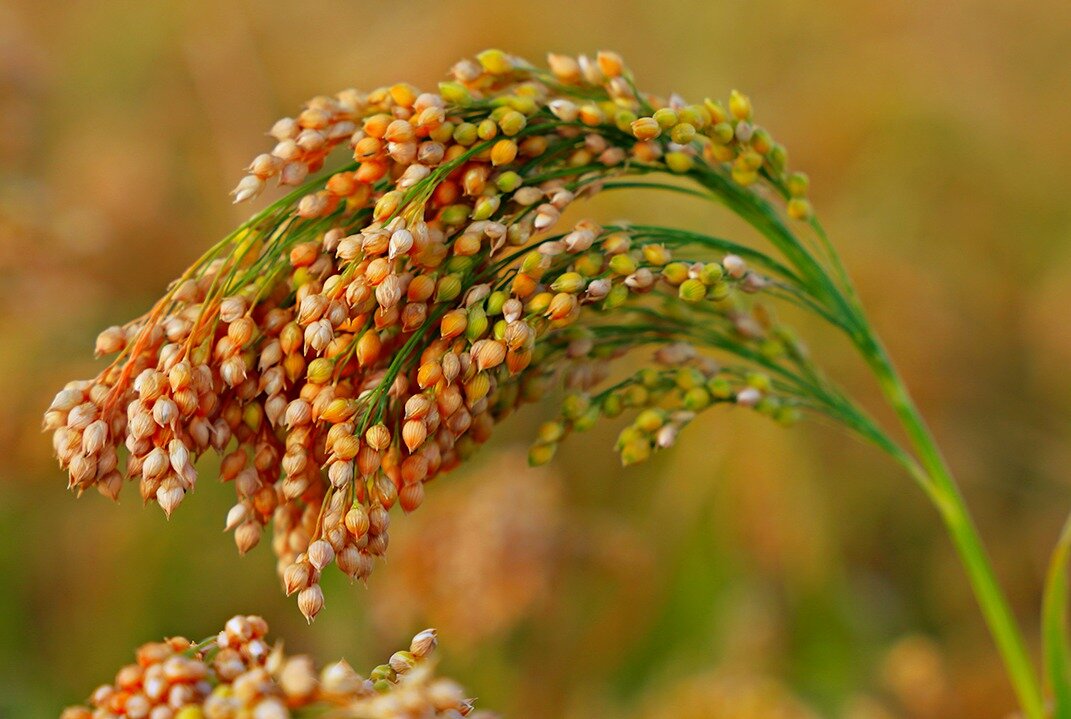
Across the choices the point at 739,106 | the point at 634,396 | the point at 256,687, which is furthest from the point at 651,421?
the point at 256,687

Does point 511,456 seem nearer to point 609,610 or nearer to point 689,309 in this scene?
point 609,610

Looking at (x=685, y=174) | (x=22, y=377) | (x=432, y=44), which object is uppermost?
(x=432, y=44)

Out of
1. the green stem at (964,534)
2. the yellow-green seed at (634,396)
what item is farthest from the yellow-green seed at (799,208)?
the yellow-green seed at (634,396)

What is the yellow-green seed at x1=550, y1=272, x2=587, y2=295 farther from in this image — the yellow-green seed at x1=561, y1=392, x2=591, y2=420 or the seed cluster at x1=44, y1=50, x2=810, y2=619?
the yellow-green seed at x1=561, y1=392, x2=591, y2=420

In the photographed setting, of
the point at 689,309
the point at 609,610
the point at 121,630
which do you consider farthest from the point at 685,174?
the point at 121,630

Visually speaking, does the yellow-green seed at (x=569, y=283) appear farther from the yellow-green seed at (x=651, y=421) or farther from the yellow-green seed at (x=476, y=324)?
the yellow-green seed at (x=651, y=421)

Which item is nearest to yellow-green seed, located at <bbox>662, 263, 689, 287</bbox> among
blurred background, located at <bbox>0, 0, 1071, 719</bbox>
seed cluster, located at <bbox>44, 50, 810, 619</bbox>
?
seed cluster, located at <bbox>44, 50, 810, 619</bbox>

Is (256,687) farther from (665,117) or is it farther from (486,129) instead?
(665,117)
